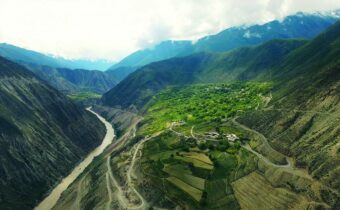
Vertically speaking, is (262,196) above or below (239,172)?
below

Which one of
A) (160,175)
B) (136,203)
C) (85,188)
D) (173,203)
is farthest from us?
(85,188)

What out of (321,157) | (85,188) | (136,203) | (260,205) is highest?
(321,157)

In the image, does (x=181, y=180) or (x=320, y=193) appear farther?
(x=181, y=180)

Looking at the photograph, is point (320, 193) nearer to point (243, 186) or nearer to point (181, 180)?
point (243, 186)

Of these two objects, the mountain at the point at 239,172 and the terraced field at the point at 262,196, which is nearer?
the terraced field at the point at 262,196

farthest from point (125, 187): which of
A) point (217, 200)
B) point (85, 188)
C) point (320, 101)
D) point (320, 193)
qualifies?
point (320, 101)

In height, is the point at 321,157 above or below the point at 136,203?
above

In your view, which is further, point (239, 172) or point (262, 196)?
point (239, 172)

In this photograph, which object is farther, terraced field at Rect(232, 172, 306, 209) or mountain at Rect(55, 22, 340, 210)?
mountain at Rect(55, 22, 340, 210)

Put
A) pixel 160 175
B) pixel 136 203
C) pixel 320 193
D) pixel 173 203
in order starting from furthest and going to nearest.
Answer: pixel 160 175 < pixel 136 203 < pixel 173 203 < pixel 320 193
